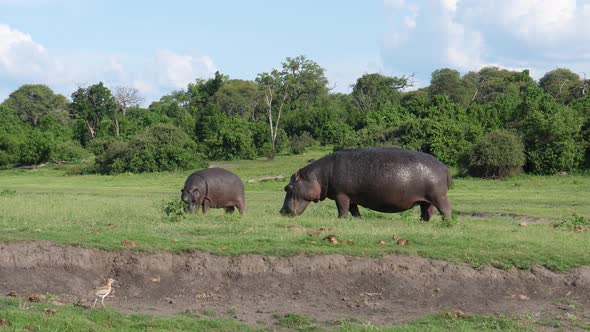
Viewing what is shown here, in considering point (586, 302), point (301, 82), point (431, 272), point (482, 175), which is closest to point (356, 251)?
point (431, 272)

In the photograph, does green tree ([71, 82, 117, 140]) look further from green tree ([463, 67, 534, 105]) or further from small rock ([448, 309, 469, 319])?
small rock ([448, 309, 469, 319])

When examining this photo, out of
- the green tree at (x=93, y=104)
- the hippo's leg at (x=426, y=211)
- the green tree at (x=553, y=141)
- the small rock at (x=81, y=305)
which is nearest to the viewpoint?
the small rock at (x=81, y=305)

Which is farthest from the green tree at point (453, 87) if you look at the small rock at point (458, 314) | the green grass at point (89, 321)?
the green grass at point (89, 321)

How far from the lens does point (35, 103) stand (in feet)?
298

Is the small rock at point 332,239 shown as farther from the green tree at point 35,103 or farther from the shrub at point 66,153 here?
the green tree at point 35,103

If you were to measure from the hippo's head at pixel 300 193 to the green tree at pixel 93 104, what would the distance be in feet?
184

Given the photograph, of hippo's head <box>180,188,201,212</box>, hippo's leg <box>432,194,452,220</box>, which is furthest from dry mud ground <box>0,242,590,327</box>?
hippo's head <box>180,188,201,212</box>

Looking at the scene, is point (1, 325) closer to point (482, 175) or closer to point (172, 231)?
point (172, 231)

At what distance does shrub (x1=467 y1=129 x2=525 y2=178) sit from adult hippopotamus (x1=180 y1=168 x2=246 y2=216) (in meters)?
21.2

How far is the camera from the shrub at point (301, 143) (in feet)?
202

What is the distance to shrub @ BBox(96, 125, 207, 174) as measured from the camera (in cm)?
5278

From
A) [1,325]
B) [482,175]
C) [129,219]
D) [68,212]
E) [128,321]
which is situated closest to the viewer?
[1,325]

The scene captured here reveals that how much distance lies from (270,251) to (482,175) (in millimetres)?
30632

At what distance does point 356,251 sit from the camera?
1177 centimetres
